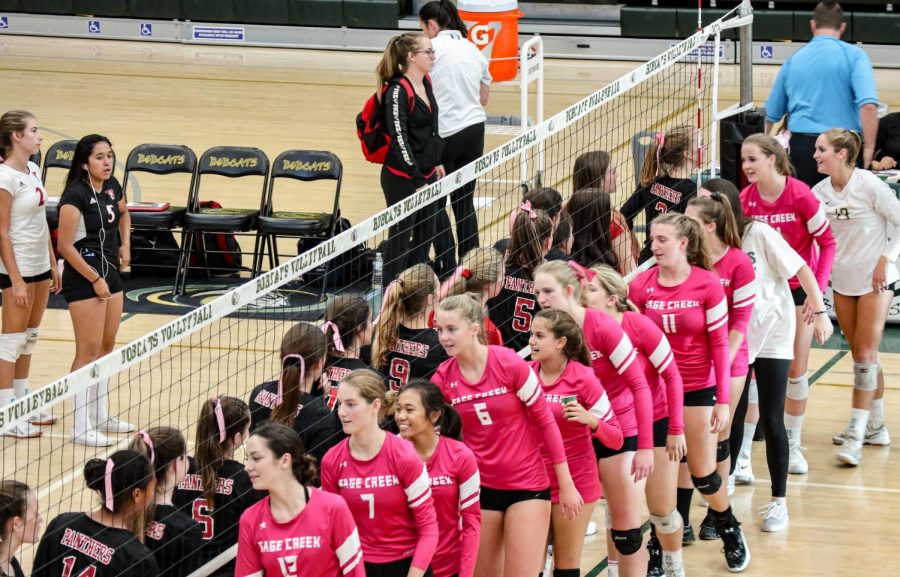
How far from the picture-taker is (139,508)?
475cm

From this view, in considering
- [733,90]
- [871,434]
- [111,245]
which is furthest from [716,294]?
[733,90]

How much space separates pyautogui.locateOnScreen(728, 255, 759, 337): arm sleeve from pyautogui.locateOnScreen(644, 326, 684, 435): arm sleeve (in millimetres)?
775

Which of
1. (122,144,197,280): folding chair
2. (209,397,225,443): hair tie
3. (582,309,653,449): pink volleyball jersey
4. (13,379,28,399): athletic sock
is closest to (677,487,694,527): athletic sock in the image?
(582,309,653,449): pink volleyball jersey

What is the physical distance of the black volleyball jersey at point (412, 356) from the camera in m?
5.80

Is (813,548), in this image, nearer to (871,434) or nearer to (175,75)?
(871,434)

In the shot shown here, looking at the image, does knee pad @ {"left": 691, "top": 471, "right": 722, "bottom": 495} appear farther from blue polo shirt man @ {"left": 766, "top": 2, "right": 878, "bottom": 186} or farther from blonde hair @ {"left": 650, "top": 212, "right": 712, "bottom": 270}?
blue polo shirt man @ {"left": 766, "top": 2, "right": 878, "bottom": 186}

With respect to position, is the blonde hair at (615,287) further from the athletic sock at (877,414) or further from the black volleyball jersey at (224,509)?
the athletic sock at (877,414)

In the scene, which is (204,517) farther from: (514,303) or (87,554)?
(514,303)

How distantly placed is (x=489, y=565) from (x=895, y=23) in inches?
669

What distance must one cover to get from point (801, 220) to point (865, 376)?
1.23 meters

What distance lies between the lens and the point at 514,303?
6.43 m

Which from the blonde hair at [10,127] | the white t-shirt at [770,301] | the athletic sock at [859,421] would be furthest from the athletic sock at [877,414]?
the blonde hair at [10,127]

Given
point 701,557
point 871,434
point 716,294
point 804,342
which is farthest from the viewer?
point 871,434

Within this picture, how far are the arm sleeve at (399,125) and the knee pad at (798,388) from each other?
2.75 m
